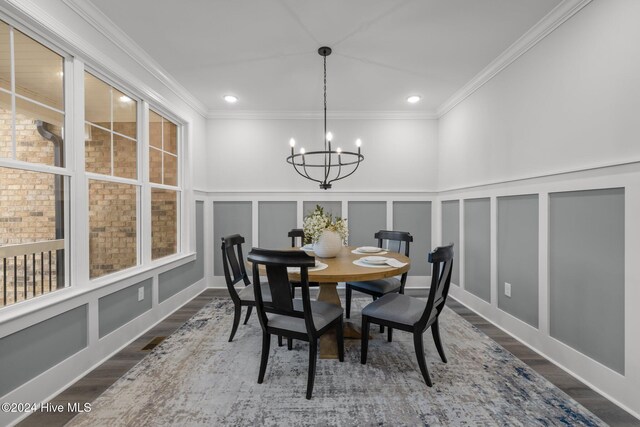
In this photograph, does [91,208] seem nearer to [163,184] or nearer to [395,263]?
→ [163,184]

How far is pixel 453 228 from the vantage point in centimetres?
381

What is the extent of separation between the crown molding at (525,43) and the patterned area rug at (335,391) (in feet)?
8.19

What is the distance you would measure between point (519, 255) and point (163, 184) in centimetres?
366

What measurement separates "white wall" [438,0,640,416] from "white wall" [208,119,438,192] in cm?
114

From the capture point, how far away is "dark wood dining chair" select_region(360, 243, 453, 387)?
6.11ft

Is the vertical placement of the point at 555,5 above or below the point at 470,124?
above

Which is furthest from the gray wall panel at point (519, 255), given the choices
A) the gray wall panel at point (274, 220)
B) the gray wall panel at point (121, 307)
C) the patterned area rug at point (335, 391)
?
the gray wall panel at point (121, 307)

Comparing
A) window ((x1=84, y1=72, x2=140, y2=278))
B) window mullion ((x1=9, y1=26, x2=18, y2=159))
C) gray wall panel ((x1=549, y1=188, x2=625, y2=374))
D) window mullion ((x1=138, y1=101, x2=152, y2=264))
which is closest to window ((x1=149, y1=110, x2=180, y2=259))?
window mullion ((x1=138, y1=101, x2=152, y2=264))

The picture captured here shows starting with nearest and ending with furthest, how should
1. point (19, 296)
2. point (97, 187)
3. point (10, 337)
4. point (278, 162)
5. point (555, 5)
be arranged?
point (10, 337), point (19, 296), point (555, 5), point (97, 187), point (278, 162)

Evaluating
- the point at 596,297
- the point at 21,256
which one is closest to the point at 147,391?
the point at 21,256

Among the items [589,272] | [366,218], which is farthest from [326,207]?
[589,272]

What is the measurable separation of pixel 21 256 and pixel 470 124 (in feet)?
13.4

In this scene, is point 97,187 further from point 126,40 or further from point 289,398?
point 289,398

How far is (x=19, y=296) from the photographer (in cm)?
171
